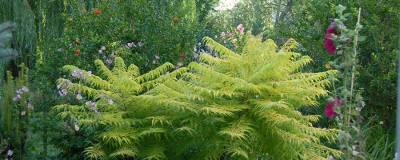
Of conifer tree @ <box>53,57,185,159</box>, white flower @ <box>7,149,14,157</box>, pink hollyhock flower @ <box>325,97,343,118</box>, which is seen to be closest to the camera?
pink hollyhock flower @ <box>325,97,343,118</box>

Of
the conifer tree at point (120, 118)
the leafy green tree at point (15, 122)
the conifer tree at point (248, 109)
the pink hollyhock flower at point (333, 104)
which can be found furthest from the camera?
the leafy green tree at point (15, 122)

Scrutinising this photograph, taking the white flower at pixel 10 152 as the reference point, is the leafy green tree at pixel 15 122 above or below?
above

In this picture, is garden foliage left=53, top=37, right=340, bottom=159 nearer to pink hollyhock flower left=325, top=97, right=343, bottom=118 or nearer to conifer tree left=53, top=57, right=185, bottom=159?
conifer tree left=53, top=57, right=185, bottom=159

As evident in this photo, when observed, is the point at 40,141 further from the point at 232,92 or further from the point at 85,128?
the point at 232,92

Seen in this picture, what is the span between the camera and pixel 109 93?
6145mm

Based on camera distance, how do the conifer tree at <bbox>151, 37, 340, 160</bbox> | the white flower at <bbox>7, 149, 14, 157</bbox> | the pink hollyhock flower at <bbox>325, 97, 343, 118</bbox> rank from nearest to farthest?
1. the pink hollyhock flower at <bbox>325, 97, 343, 118</bbox>
2. the conifer tree at <bbox>151, 37, 340, 160</bbox>
3. the white flower at <bbox>7, 149, 14, 157</bbox>

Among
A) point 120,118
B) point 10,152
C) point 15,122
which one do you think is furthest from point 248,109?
point 15,122

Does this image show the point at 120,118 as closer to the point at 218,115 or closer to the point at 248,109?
the point at 218,115

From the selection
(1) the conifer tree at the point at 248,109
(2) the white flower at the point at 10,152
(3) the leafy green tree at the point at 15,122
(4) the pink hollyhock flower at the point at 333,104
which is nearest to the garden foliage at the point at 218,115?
(1) the conifer tree at the point at 248,109

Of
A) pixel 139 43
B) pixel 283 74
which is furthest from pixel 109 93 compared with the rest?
pixel 139 43

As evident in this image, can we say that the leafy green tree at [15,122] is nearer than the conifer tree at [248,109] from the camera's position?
No

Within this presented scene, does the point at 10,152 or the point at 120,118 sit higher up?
the point at 120,118

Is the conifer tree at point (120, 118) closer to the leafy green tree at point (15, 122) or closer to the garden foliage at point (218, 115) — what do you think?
the garden foliage at point (218, 115)

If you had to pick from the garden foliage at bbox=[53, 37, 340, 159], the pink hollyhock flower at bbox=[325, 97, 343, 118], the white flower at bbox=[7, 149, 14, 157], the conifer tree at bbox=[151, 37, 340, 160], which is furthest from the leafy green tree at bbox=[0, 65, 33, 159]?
the pink hollyhock flower at bbox=[325, 97, 343, 118]
